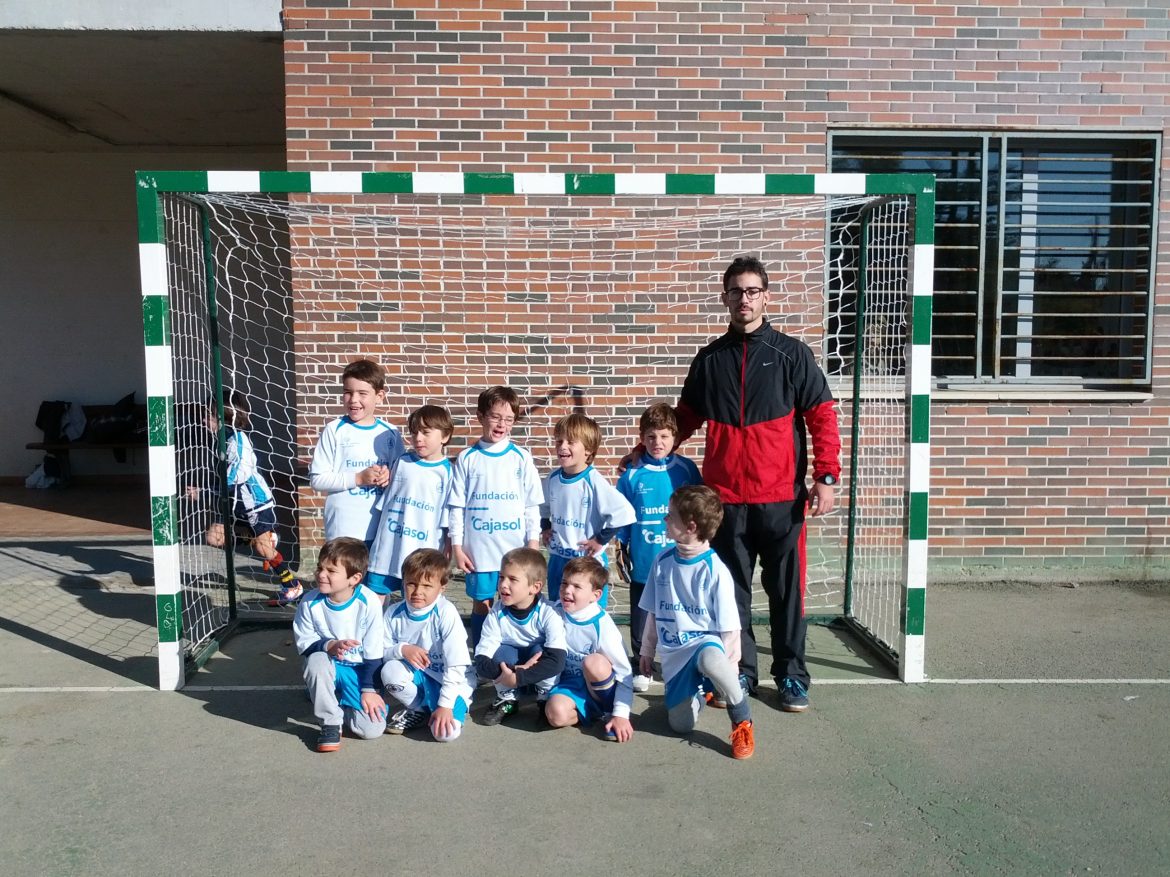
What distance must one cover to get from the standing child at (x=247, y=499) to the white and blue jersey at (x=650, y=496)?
8.25 ft

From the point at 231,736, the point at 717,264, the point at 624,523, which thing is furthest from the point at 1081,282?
the point at 231,736

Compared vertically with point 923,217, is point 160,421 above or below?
below

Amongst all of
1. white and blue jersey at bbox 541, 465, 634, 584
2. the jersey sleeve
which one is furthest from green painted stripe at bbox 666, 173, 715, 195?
the jersey sleeve

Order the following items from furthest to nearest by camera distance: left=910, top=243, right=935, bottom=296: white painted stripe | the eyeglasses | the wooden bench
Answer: the wooden bench
left=910, top=243, right=935, bottom=296: white painted stripe
the eyeglasses

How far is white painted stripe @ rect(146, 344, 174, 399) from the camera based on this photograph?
4.59 m

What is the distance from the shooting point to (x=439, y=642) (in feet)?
13.6

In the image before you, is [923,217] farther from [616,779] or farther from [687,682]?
[616,779]

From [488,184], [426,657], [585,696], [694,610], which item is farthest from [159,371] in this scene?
[694,610]

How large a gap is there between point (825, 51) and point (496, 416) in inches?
141

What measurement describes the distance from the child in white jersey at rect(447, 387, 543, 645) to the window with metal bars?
337cm

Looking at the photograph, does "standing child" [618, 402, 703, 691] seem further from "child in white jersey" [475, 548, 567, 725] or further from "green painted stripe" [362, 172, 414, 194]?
"green painted stripe" [362, 172, 414, 194]

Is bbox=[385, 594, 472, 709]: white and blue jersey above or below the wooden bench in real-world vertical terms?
below

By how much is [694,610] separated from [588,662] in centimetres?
51

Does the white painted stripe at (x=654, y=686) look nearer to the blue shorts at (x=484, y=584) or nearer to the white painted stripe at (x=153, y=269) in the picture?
the blue shorts at (x=484, y=584)
